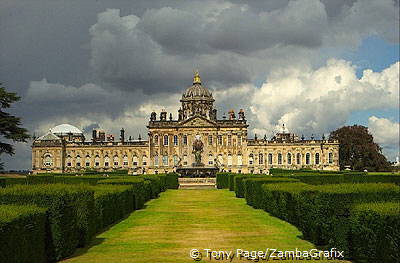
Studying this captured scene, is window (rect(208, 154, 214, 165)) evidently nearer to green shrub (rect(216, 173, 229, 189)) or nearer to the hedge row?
green shrub (rect(216, 173, 229, 189))

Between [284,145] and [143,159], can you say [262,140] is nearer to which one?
[284,145]

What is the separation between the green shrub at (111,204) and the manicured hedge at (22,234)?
530cm

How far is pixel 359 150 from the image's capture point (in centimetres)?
8875

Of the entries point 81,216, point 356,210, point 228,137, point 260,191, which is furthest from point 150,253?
point 228,137

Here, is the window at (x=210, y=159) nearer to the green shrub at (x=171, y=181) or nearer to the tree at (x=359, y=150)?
the tree at (x=359, y=150)

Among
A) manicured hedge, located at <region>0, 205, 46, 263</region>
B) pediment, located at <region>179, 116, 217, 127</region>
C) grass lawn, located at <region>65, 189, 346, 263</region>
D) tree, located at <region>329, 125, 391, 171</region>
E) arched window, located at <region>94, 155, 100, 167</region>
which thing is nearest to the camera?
manicured hedge, located at <region>0, 205, 46, 263</region>

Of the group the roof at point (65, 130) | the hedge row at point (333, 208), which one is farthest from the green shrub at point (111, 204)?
the roof at point (65, 130)

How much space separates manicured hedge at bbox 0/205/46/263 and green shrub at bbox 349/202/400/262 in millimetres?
Answer: 6398

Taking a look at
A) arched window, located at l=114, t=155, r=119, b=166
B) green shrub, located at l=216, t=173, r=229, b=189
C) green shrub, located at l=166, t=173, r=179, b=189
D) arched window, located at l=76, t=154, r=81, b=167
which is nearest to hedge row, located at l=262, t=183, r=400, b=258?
green shrub, located at l=216, t=173, r=229, b=189

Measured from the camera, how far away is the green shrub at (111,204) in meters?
17.2

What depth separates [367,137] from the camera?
8900 centimetres

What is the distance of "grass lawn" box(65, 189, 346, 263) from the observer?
13094 mm

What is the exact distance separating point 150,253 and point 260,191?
1211cm

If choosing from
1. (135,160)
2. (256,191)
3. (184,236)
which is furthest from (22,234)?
(135,160)
